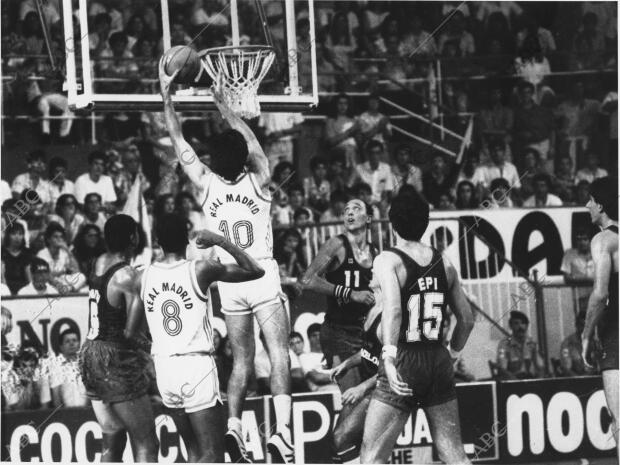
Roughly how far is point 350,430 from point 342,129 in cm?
845

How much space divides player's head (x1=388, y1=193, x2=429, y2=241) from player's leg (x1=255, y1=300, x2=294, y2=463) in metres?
1.78

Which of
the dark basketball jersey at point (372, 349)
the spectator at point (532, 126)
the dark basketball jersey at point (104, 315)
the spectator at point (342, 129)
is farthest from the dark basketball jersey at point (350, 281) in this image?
the spectator at point (532, 126)

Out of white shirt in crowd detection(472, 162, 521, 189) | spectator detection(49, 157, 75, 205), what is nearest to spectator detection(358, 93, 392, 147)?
white shirt in crowd detection(472, 162, 521, 189)

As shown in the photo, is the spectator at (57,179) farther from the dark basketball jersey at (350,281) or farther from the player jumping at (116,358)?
the player jumping at (116,358)

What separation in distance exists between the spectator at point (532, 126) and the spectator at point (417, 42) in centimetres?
145

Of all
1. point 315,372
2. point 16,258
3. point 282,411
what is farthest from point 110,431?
point 16,258

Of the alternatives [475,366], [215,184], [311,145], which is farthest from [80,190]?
[215,184]

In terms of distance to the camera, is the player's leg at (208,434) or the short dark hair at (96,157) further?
the short dark hair at (96,157)

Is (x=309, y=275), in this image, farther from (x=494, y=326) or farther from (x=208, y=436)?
(x=494, y=326)

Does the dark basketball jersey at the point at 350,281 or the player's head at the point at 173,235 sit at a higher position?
the player's head at the point at 173,235

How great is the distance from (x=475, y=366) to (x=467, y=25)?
6.58 m

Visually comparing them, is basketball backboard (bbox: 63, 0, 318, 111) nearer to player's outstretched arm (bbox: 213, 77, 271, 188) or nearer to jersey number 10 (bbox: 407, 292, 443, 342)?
player's outstretched arm (bbox: 213, 77, 271, 188)

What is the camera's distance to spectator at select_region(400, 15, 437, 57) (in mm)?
22000

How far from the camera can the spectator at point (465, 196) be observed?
1983 centimetres
